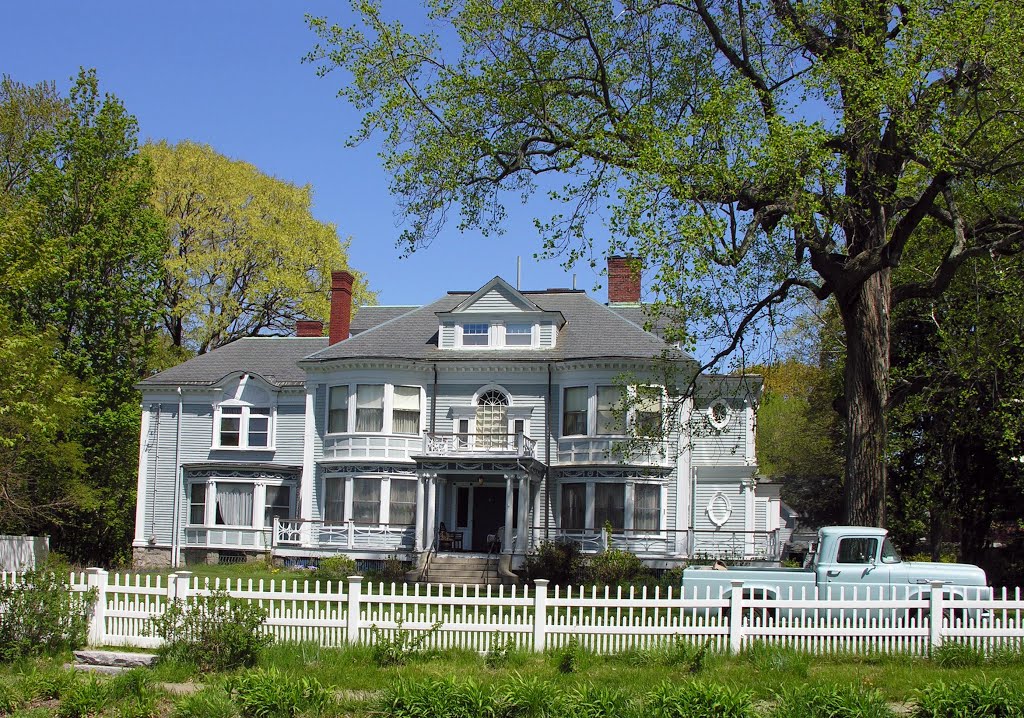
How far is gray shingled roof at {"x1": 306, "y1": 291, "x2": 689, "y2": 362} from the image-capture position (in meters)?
35.3

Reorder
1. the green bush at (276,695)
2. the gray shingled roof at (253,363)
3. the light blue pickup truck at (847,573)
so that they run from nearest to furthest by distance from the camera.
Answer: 1. the green bush at (276,695)
2. the light blue pickup truck at (847,573)
3. the gray shingled roof at (253,363)

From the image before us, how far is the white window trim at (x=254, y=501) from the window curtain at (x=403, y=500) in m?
4.07

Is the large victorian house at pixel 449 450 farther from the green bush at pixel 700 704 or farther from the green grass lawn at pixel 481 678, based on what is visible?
the green bush at pixel 700 704

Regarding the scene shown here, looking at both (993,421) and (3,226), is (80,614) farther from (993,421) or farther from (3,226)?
(993,421)

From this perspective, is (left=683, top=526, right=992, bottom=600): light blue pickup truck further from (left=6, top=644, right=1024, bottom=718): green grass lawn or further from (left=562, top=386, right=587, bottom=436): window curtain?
(left=562, top=386, right=587, bottom=436): window curtain

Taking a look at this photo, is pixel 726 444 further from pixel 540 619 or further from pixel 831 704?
pixel 831 704

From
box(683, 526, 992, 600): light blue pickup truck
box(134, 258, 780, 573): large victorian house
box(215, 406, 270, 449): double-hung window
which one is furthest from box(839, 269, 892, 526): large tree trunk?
box(215, 406, 270, 449): double-hung window

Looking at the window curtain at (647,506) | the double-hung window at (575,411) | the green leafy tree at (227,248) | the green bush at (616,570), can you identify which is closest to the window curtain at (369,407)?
the double-hung window at (575,411)

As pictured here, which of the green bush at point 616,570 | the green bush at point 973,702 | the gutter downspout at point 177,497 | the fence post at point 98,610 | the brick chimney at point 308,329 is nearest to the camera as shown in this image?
the green bush at point 973,702

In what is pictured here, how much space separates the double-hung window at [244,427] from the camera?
3816 cm

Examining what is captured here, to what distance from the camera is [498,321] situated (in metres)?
36.5

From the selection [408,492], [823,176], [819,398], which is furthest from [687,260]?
[819,398]

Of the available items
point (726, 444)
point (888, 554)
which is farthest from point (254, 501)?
point (888, 554)

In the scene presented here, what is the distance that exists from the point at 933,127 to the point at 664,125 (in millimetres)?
5430
